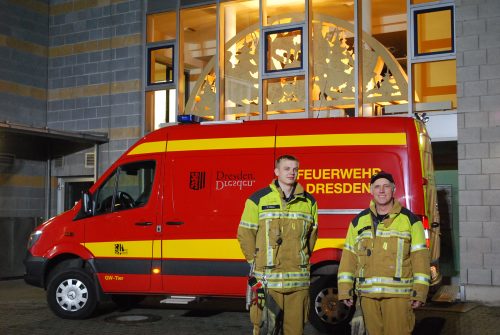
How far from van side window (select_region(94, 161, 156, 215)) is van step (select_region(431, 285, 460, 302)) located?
4468 millimetres

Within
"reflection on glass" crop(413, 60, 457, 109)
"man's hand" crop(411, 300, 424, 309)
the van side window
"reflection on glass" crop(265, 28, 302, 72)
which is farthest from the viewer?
"reflection on glass" crop(265, 28, 302, 72)

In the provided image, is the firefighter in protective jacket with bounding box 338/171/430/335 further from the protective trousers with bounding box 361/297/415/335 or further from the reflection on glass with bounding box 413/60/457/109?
the reflection on glass with bounding box 413/60/457/109

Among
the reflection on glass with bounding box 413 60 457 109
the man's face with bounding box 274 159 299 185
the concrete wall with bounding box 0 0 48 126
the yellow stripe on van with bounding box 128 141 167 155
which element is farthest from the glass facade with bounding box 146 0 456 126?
the man's face with bounding box 274 159 299 185

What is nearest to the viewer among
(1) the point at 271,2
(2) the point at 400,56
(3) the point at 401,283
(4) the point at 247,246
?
(3) the point at 401,283

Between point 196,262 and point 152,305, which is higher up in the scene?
point 196,262

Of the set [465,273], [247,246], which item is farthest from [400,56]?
[247,246]

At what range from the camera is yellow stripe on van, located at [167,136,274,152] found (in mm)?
8188

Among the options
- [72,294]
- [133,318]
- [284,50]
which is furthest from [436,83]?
[72,294]

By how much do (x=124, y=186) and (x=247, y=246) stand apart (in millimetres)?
4155

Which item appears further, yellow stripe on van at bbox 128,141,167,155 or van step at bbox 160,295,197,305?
yellow stripe on van at bbox 128,141,167,155

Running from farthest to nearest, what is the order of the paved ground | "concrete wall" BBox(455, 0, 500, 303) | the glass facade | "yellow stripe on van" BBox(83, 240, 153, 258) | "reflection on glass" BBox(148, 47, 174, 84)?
"reflection on glass" BBox(148, 47, 174, 84)
the glass facade
"concrete wall" BBox(455, 0, 500, 303)
"yellow stripe on van" BBox(83, 240, 153, 258)
the paved ground

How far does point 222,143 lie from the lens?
838cm

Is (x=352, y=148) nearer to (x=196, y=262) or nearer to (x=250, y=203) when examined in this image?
(x=196, y=262)

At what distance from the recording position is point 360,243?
185 inches
